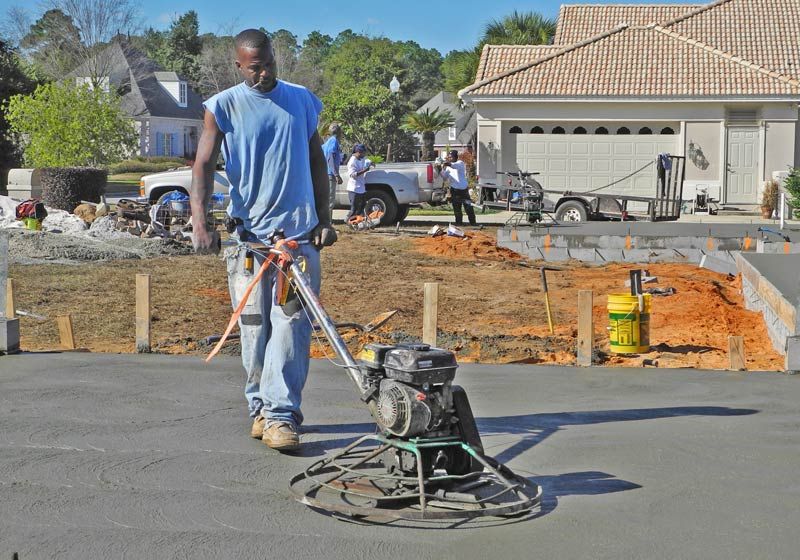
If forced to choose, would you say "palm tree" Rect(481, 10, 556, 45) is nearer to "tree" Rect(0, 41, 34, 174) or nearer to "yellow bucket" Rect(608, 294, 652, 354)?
"tree" Rect(0, 41, 34, 174)

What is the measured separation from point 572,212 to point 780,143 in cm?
892

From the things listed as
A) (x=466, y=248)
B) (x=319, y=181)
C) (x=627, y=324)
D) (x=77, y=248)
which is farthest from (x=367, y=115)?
(x=319, y=181)

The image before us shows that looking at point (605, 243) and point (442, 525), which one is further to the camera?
point (605, 243)

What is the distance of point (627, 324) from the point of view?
10.6 metres

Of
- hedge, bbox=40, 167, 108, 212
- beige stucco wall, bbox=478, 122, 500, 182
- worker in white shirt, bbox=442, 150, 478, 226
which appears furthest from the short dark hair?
beige stucco wall, bbox=478, 122, 500, 182

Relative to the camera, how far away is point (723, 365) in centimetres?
1009

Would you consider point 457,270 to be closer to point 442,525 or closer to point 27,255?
point 27,255

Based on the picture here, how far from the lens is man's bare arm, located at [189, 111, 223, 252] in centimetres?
638

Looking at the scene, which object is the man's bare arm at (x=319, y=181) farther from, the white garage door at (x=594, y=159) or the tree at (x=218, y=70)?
the tree at (x=218, y=70)

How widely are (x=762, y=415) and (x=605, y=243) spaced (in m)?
12.2

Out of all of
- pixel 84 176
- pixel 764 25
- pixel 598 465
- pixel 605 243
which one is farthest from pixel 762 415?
pixel 764 25

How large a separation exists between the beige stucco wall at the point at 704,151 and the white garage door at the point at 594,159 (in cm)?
48

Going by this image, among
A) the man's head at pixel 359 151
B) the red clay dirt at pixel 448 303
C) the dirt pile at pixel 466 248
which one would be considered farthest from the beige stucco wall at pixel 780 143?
the red clay dirt at pixel 448 303

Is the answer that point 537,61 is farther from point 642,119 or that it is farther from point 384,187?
point 384,187
